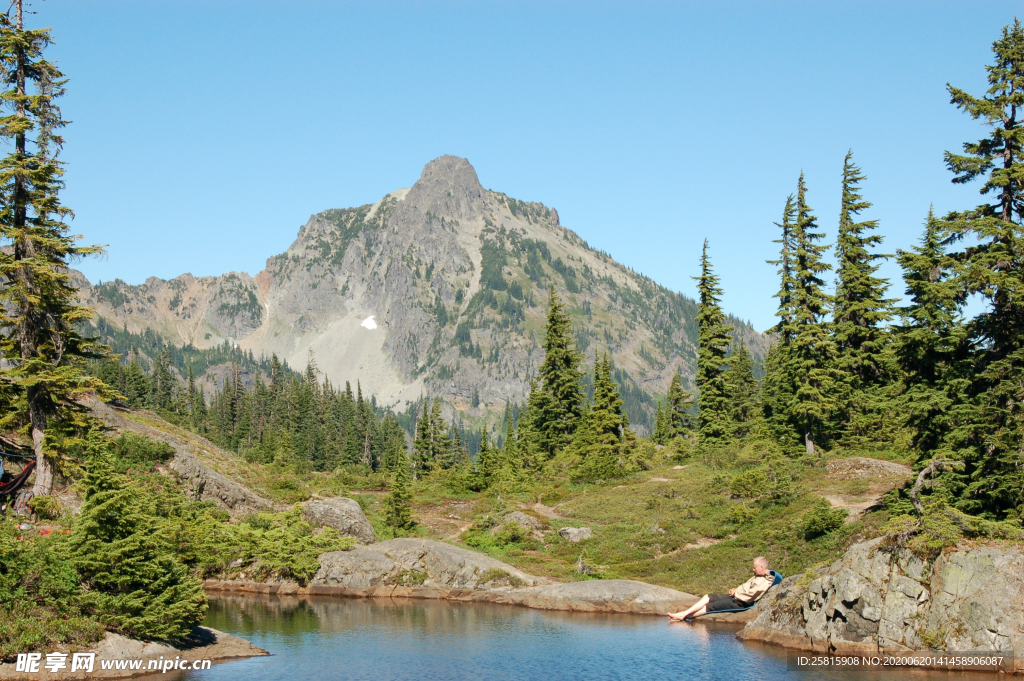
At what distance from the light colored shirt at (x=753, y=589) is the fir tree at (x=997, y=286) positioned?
2273cm

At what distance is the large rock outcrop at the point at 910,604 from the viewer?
1040 inches

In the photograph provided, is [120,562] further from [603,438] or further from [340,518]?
[603,438]

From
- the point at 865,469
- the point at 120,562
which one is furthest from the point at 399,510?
the point at 865,469

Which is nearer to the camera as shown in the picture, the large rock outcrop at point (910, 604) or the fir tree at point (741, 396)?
the large rock outcrop at point (910, 604)

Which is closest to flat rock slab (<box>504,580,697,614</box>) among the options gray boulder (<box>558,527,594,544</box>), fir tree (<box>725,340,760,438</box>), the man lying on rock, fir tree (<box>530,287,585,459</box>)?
gray boulder (<box>558,527,594,544</box>)

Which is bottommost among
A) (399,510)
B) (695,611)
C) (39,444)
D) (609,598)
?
(609,598)

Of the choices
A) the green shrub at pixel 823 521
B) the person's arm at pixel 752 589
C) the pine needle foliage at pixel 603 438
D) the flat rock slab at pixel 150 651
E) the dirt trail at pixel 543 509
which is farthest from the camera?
the pine needle foliage at pixel 603 438

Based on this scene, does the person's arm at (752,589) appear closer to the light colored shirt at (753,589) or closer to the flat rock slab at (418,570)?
the light colored shirt at (753,589)

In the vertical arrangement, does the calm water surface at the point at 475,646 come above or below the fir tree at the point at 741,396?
below

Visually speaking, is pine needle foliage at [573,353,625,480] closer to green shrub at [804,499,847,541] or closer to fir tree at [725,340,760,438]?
fir tree at [725,340,760,438]

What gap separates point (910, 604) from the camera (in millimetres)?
28188

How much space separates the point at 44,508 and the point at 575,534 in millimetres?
29592

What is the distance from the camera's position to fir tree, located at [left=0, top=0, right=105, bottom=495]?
34.7 meters

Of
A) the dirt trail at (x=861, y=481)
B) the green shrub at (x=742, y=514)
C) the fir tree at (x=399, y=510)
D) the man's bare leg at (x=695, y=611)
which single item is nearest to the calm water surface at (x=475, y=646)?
the green shrub at (x=742, y=514)
